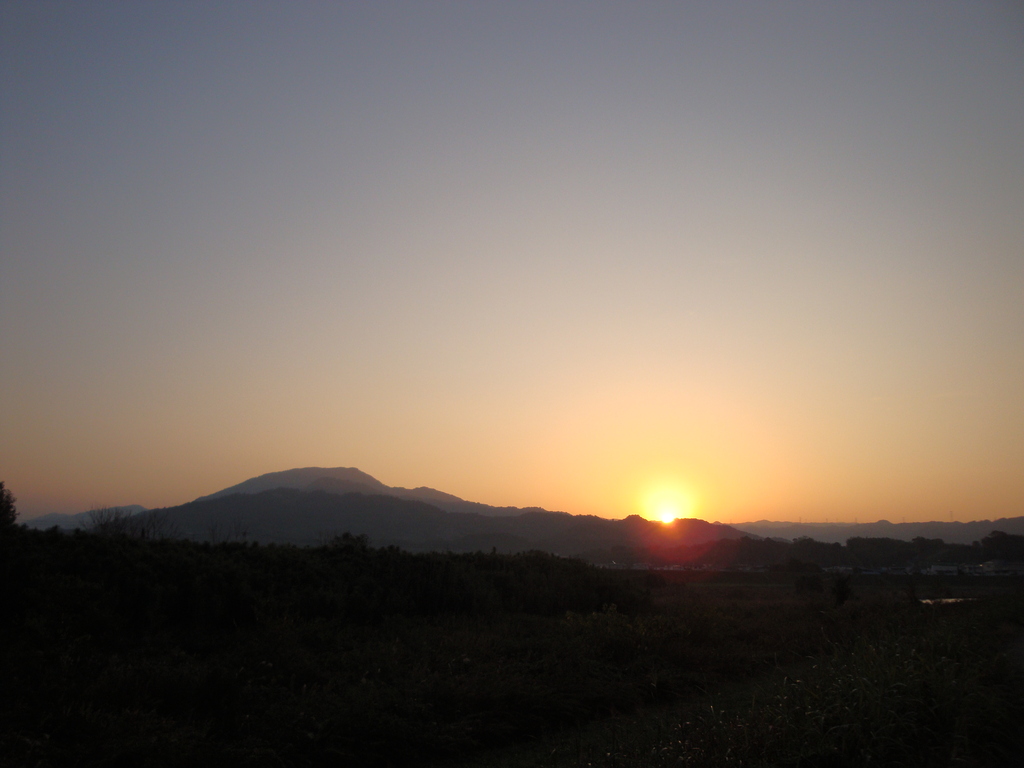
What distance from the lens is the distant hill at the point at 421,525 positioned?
100625mm

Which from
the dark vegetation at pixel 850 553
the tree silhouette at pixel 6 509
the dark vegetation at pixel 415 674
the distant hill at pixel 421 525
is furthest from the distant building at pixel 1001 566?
the tree silhouette at pixel 6 509

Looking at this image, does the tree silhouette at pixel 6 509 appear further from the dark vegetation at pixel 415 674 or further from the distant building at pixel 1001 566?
the distant building at pixel 1001 566

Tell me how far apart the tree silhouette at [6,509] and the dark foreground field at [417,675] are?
885 millimetres

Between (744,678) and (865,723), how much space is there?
878 cm

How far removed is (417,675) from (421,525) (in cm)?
11445

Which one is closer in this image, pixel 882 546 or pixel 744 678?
pixel 744 678

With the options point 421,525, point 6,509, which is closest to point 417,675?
point 6,509

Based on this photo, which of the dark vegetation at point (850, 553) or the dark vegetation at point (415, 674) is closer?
the dark vegetation at point (415, 674)

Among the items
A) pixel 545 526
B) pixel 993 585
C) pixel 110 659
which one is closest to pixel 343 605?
pixel 110 659

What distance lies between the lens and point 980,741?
19.7 ft

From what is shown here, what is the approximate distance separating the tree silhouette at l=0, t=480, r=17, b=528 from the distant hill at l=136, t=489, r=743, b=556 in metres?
74.3

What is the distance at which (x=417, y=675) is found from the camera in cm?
1078

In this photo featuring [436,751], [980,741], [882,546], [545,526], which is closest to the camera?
[980,741]

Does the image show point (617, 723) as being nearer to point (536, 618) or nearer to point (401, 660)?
point (401, 660)
